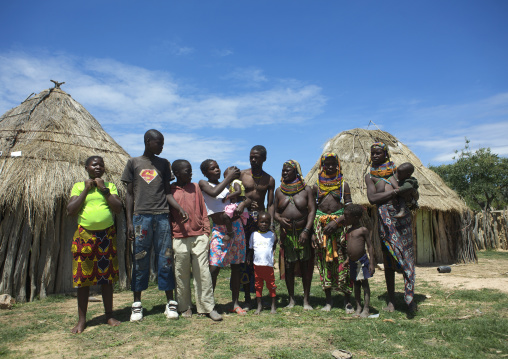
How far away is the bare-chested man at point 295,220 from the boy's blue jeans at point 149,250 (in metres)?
1.40

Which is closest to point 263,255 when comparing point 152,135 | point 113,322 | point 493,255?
point 113,322

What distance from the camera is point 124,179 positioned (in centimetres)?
428

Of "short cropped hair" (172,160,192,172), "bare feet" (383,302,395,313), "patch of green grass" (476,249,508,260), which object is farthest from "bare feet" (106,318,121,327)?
"patch of green grass" (476,249,508,260)

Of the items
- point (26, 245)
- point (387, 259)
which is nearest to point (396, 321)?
point (387, 259)

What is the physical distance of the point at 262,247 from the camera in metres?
4.48

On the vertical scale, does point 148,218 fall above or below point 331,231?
above

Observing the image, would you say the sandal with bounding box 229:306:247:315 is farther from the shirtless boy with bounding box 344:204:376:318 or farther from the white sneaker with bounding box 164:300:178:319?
the shirtless boy with bounding box 344:204:376:318

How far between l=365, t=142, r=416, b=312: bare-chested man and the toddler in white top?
1.35 m

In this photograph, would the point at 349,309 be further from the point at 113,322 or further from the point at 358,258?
the point at 113,322

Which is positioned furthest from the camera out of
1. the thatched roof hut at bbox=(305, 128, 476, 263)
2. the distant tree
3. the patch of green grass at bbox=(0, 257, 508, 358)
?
the distant tree

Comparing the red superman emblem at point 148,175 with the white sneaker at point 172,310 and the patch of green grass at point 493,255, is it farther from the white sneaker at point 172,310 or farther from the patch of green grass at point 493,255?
the patch of green grass at point 493,255

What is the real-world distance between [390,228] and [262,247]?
1578 millimetres

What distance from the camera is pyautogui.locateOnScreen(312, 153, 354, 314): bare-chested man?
14.6 ft

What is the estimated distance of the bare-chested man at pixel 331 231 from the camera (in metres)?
4.44
